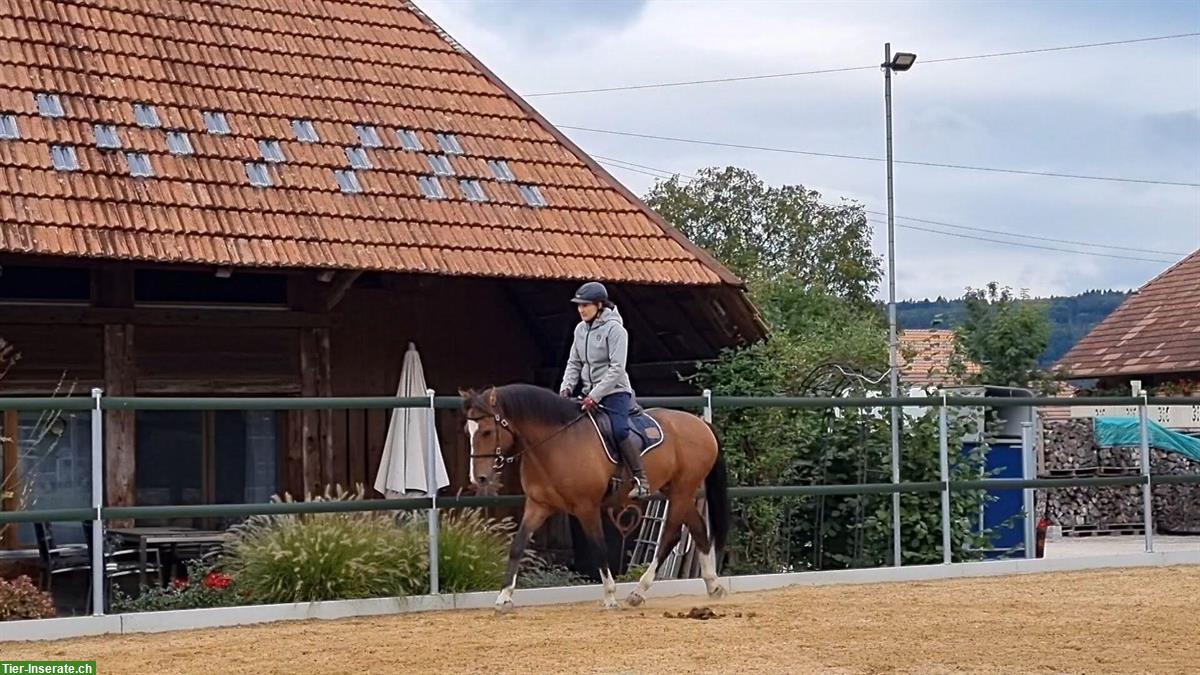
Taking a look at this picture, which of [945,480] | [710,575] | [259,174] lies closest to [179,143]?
[259,174]

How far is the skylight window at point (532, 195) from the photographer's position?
15741mm

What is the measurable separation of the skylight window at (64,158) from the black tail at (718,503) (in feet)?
18.7

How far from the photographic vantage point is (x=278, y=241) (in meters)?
13.8

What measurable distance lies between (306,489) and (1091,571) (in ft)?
22.7

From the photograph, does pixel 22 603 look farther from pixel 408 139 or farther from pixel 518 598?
pixel 408 139

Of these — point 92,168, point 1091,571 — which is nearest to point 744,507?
point 1091,571

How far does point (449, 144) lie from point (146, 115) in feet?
9.66

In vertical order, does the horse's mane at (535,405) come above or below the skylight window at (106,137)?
below

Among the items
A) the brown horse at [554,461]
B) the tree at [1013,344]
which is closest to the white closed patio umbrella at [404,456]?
the brown horse at [554,461]

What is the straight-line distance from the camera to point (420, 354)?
52.2 ft

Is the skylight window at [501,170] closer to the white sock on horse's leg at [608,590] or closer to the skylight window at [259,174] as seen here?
the skylight window at [259,174]

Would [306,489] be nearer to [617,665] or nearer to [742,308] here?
[742,308]

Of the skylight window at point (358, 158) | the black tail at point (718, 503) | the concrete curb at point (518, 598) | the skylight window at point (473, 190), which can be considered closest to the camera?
the concrete curb at point (518, 598)

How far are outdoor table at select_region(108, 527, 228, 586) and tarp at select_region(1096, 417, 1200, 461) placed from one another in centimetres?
1512
